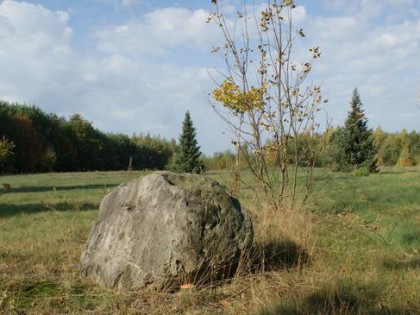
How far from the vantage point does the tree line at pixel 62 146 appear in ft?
104

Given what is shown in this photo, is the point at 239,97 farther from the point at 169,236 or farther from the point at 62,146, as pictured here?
the point at 62,146

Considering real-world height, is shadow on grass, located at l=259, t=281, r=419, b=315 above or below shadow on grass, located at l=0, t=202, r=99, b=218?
below

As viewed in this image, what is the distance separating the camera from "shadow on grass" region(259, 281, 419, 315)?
12.3 feet

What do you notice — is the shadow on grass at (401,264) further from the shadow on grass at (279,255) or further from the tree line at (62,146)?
the tree line at (62,146)

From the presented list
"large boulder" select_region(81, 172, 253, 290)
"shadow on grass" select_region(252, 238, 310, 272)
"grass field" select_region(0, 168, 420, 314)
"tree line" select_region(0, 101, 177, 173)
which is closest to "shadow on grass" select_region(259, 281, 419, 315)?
"grass field" select_region(0, 168, 420, 314)

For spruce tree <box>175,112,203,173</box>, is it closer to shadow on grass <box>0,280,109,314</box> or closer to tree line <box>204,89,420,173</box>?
tree line <box>204,89,420,173</box>

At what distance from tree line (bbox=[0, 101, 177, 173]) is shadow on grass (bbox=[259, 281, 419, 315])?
2379 centimetres

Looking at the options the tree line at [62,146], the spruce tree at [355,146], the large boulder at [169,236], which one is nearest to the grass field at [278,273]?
the large boulder at [169,236]

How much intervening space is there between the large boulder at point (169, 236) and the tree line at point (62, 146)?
22.6m

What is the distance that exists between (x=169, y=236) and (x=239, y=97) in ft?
13.5

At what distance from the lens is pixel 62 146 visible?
36.5 metres

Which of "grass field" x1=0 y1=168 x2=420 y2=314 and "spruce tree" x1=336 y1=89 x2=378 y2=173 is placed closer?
"grass field" x1=0 y1=168 x2=420 y2=314

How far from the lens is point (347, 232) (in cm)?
716

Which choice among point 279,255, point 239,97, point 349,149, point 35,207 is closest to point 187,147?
point 349,149
